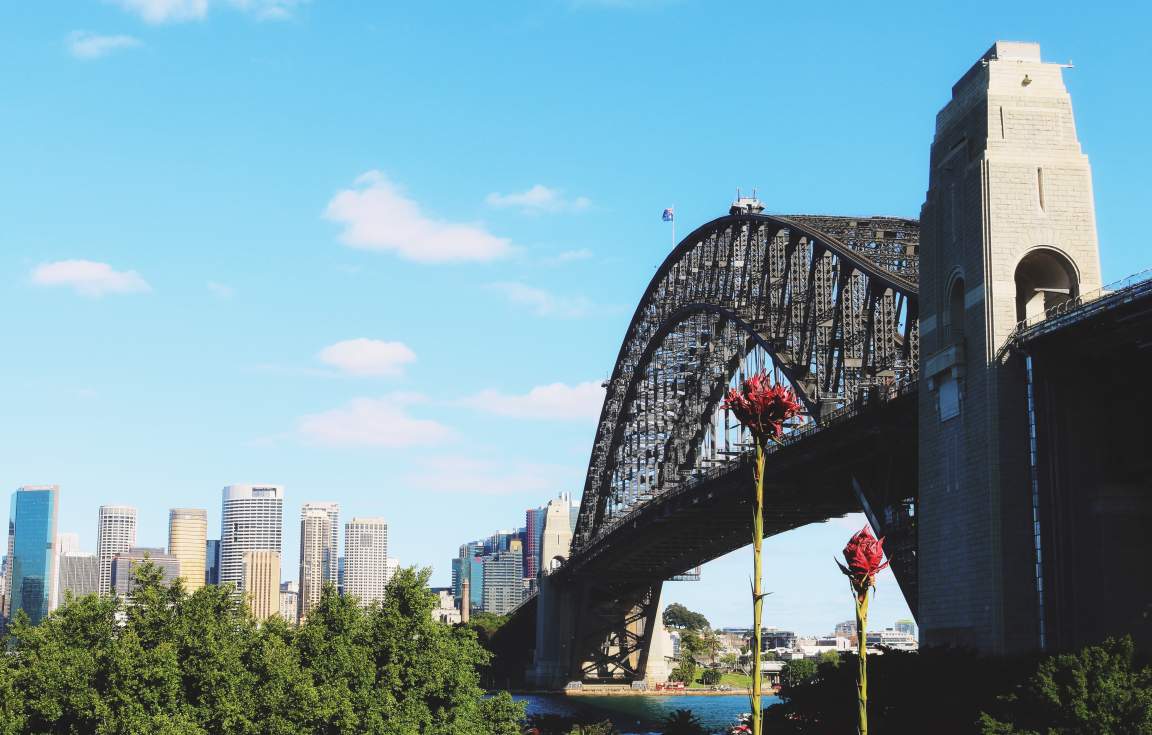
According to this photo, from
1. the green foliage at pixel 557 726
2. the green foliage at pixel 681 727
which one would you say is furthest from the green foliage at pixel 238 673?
the green foliage at pixel 557 726

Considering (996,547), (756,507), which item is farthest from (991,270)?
(756,507)

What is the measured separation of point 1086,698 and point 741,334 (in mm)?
80382

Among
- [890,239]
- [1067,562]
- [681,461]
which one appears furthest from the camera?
[681,461]

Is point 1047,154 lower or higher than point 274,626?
higher

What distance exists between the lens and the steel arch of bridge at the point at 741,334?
7594 centimetres

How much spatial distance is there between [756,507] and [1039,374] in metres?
35.8

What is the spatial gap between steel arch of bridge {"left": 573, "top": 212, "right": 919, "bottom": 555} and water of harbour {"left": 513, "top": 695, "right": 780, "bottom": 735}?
18.1 m

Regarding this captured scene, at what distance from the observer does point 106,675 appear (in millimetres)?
52188

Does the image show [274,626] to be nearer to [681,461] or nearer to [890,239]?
[890,239]

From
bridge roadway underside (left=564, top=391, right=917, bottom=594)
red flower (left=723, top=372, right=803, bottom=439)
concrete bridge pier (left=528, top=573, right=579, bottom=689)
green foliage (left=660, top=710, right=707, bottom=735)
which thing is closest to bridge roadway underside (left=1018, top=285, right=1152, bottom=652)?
bridge roadway underside (left=564, top=391, right=917, bottom=594)

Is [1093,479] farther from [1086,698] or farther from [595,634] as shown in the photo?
[595,634]

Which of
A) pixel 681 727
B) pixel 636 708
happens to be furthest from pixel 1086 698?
pixel 636 708

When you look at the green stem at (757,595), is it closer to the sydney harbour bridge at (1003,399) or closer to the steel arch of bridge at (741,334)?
the sydney harbour bridge at (1003,399)

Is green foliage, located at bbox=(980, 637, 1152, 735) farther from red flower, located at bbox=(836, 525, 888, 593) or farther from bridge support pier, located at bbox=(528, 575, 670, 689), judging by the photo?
bridge support pier, located at bbox=(528, 575, 670, 689)
